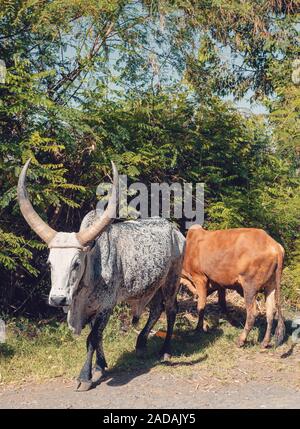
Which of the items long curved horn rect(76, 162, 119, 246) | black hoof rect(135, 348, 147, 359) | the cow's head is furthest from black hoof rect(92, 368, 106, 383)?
long curved horn rect(76, 162, 119, 246)

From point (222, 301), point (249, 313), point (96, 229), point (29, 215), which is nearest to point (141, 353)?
point (249, 313)

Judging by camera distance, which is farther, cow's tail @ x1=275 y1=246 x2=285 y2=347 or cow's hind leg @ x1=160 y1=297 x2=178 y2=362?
cow's tail @ x1=275 y1=246 x2=285 y2=347

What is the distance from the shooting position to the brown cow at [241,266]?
315 inches

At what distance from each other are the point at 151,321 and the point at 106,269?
4.77ft

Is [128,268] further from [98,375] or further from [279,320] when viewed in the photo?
[279,320]

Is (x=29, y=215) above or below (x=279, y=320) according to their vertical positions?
above

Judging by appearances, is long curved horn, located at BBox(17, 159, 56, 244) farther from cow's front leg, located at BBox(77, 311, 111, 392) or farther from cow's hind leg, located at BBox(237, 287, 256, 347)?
cow's hind leg, located at BBox(237, 287, 256, 347)

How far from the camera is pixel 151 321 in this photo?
7.71 meters

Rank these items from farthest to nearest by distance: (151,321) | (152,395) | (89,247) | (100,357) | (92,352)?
(151,321)
(100,357)
(92,352)
(89,247)
(152,395)

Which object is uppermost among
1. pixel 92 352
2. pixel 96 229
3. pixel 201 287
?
pixel 96 229

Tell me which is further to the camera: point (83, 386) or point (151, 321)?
point (151, 321)

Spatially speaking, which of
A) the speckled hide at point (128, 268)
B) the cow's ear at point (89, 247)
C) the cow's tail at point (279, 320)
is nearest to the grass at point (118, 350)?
the cow's tail at point (279, 320)

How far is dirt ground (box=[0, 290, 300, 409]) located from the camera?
578 centimetres
